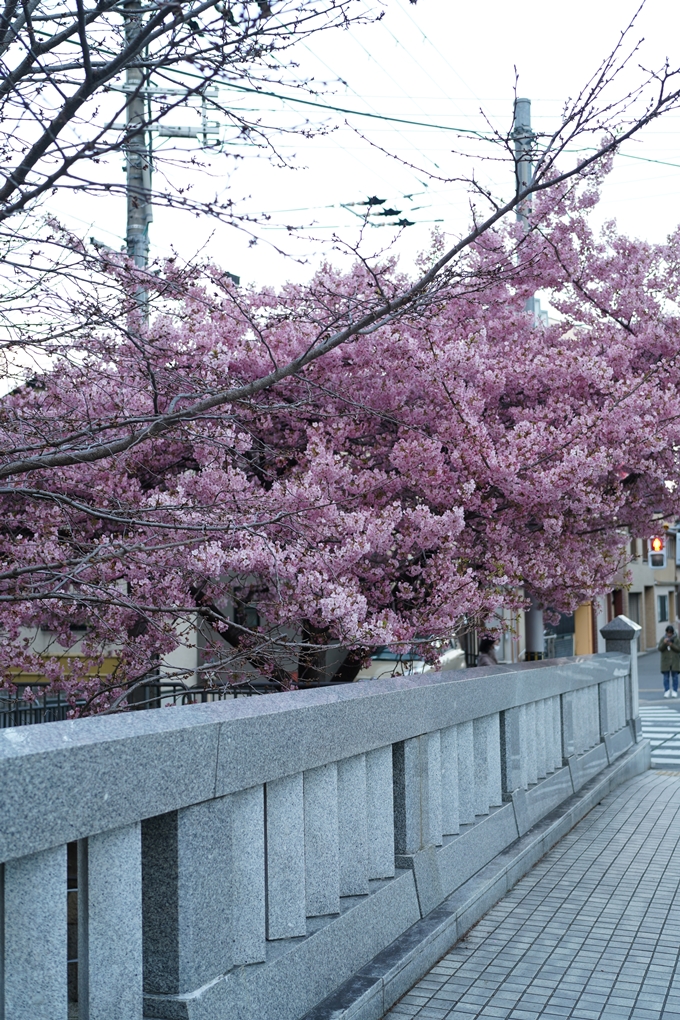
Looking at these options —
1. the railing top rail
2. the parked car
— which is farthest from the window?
the railing top rail

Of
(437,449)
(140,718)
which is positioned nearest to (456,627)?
(437,449)

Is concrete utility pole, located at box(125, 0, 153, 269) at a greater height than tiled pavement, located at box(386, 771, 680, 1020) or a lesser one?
greater

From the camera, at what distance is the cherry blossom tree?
24.0ft

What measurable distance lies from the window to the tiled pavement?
55287 millimetres

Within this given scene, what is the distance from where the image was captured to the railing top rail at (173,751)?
2795mm

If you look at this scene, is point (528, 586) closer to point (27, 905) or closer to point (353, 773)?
point (353, 773)

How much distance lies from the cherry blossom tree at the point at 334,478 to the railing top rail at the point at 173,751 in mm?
1482

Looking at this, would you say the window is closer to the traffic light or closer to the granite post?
the traffic light

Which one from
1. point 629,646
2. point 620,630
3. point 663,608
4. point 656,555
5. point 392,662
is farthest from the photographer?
point 663,608

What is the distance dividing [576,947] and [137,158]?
Answer: 4.49 meters

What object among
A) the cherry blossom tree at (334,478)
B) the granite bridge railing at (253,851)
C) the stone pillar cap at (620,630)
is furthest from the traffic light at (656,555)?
the granite bridge railing at (253,851)

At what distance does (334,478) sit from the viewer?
8.36 meters

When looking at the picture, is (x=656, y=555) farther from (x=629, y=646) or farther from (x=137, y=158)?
(x=137, y=158)

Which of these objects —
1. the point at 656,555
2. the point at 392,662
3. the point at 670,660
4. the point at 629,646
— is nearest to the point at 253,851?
the point at 629,646
